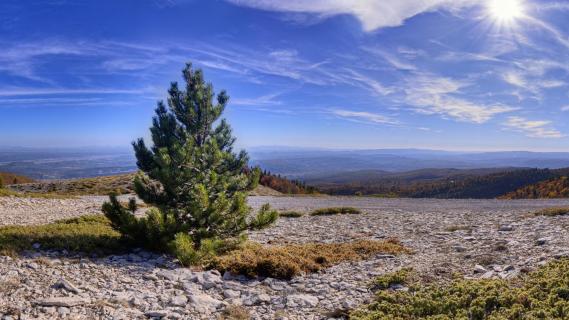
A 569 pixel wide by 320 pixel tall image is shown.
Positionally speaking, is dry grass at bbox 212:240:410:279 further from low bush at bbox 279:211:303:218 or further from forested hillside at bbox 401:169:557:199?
forested hillside at bbox 401:169:557:199

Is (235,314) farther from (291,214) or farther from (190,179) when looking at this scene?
(291,214)

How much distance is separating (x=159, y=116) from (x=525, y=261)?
14.5 meters

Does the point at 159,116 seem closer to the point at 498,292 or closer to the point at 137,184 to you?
the point at 137,184

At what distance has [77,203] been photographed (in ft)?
106

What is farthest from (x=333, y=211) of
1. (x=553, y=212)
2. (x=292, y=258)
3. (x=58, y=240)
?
(x=58, y=240)

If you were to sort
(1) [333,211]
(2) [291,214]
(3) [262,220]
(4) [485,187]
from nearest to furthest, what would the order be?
(3) [262,220]
(2) [291,214]
(1) [333,211]
(4) [485,187]

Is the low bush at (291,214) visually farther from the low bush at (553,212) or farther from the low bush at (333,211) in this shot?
the low bush at (553,212)

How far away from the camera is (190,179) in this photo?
1457cm

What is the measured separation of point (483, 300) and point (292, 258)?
6589 millimetres

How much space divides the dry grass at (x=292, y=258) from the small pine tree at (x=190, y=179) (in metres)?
1.38

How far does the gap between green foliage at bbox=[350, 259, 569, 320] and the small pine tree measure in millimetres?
6927

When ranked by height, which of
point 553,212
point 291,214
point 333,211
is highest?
point 553,212

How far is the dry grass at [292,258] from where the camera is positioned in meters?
13.1

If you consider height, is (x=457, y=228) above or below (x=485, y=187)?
above
